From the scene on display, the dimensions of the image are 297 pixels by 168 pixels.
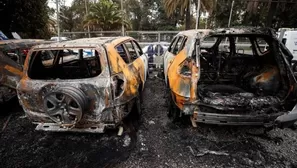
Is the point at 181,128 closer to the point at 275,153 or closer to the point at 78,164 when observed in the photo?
the point at 275,153

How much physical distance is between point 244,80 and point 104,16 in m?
19.2

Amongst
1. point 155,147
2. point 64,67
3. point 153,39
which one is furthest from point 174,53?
point 153,39

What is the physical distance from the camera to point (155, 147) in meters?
2.94

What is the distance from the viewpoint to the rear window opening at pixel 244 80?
2.90 metres

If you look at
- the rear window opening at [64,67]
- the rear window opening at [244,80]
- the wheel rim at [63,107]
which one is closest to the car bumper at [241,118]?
the rear window opening at [244,80]

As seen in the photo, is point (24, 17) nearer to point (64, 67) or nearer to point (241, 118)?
point (64, 67)

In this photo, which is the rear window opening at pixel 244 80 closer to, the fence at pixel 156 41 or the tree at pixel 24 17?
the fence at pixel 156 41

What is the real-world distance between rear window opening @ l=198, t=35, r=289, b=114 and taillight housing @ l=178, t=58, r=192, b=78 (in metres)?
0.41

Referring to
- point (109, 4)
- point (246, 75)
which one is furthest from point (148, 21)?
point (246, 75)

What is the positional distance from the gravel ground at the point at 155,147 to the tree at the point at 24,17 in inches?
369

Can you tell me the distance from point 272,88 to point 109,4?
67.7 ft

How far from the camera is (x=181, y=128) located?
3.51 m

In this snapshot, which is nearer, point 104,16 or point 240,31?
point 240,31

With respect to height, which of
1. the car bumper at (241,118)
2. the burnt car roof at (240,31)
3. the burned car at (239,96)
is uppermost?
the burnt car roof at (240,31)
